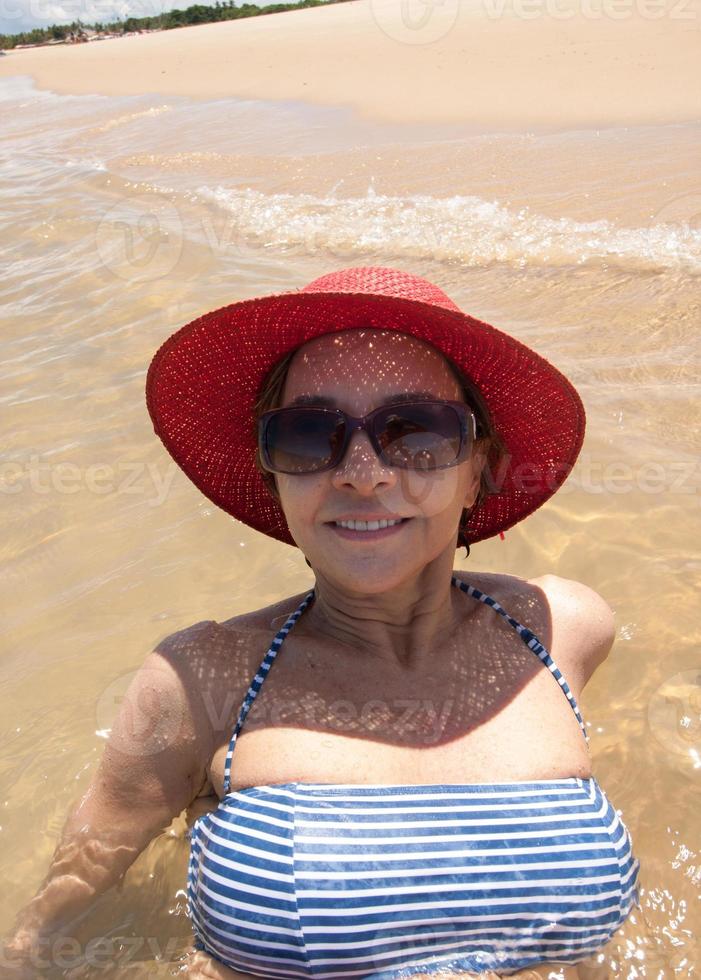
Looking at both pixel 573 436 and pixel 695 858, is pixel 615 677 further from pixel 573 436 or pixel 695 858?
pixel 573 436

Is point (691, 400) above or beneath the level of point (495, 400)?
beneath

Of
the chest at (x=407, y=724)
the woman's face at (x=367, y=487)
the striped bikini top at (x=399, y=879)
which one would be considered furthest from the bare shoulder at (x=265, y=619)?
the striped bikini top at (x=399, y=879)

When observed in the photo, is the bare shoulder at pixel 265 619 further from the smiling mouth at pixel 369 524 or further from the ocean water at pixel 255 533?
the ocean water at pixel 255 533

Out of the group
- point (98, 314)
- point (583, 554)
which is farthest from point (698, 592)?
point (98, 314)

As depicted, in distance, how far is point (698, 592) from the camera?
2.91m

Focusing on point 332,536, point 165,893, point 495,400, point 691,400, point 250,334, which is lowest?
point 165,893

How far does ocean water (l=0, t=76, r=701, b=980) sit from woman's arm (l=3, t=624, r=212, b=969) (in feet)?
0.51

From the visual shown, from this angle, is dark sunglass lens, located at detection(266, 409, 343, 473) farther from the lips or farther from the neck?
the neck

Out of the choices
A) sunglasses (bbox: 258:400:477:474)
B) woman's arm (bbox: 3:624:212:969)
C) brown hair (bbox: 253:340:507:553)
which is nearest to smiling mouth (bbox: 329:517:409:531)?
sunglasses (bbox: 258:400:477:474)

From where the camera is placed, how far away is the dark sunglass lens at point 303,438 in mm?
1795

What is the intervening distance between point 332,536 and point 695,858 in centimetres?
122

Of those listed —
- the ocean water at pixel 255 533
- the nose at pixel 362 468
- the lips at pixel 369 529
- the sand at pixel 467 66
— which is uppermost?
the sand at pixel 467 66

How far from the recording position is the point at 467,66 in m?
14.5

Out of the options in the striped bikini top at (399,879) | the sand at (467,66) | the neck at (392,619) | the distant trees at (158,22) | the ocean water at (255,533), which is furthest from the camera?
the distant trees at (158,22)
